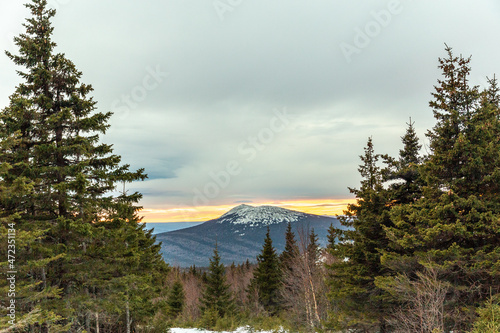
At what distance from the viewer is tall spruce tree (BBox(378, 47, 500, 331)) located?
10695 millimetres

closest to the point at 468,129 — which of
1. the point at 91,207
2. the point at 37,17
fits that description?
the point at 91,207

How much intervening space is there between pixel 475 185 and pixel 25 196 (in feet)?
57.7

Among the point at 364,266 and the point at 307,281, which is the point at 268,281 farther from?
the point at 364,266

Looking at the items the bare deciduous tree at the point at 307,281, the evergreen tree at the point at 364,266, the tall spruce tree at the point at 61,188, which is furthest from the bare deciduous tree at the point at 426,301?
the tall spruce tree at the point at 61,188

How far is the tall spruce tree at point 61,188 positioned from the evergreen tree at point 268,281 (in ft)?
86.5

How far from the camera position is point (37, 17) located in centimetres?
1234

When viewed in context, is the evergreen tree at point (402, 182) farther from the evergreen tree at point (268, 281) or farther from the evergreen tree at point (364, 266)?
the evergreen tree at point (268, 281)

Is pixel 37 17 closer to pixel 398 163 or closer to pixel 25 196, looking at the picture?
pixel 25 196

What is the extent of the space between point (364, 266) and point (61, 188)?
15398 millimetres

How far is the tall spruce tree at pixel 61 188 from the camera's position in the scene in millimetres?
10484

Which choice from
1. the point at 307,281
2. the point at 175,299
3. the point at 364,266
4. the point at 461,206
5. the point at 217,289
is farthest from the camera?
the point at 175,299

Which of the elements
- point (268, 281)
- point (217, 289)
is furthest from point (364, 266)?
point (268, 281)

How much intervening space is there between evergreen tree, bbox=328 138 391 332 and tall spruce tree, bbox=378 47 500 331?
3227 millimetres

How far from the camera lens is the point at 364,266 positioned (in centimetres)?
1628
